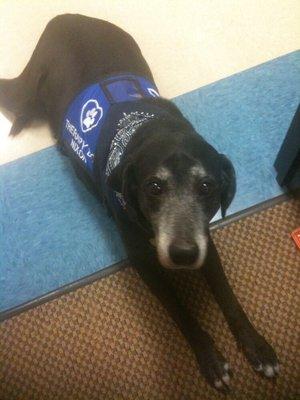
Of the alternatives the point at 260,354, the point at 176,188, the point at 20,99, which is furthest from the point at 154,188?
the point at 20,99

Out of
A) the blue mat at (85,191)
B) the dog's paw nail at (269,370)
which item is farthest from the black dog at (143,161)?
the blue mat at (85,191)

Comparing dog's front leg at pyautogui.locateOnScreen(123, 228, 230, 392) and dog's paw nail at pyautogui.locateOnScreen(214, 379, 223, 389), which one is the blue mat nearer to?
dog's front leg at pyautogui.locateOnScreen(123, 228, 230, 392)

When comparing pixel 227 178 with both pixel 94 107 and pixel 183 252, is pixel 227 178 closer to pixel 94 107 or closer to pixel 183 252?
pixel 183 252

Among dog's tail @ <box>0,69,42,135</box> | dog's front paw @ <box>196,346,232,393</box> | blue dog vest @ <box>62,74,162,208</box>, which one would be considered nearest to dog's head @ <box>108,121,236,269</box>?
blue dog vest @ <box>62,74,162,208</box>

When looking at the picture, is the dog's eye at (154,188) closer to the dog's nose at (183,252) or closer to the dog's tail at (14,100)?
the dog's nose at (183,252)

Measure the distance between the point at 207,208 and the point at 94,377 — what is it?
2.58ft

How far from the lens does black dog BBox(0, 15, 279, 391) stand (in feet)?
3.82

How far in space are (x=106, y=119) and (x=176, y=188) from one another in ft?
1.36

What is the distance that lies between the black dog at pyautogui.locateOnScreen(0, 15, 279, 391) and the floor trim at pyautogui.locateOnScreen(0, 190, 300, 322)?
24 centimetres

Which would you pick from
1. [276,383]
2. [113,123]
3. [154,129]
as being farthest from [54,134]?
[276,383]

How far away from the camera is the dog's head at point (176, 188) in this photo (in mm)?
1151

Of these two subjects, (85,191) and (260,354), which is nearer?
(260,354)

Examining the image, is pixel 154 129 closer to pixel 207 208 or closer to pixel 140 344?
pixel 207 208

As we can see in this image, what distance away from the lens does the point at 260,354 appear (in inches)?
54.4
